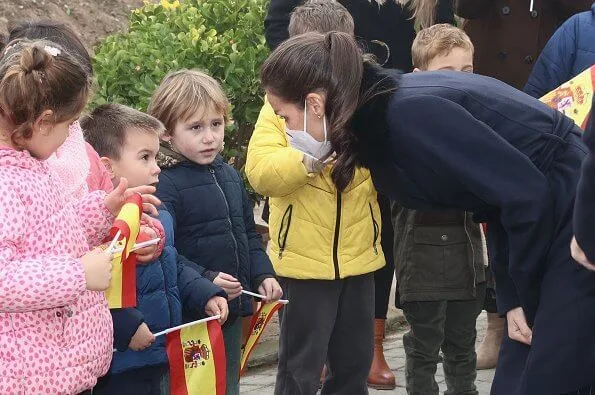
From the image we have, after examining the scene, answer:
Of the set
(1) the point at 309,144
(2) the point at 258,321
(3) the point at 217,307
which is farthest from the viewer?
(2) the point at 258,321

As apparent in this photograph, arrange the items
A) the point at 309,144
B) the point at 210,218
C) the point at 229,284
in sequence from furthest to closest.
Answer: the point at 210,218, the point at 229,284, the point at 309,144

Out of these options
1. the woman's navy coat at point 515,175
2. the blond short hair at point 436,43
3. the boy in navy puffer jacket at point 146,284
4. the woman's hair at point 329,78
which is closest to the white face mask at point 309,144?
the woman's hair at point 329,78

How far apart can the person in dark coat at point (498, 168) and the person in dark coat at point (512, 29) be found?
268 centimetres

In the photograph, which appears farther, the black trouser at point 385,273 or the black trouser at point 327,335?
the black trouser at point 385,273

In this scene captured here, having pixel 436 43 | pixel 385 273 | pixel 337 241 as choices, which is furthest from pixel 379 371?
pixel 436 43

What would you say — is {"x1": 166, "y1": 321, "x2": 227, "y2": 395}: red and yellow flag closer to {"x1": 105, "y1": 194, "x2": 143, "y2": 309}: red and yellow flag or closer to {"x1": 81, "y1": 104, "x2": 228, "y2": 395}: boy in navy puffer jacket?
{"x1": 81, "y1": 104, "x2": 228, "y2": 395}: boy in navy puffer jacket

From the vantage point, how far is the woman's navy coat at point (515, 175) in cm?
359

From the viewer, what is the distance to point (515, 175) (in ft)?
11.9

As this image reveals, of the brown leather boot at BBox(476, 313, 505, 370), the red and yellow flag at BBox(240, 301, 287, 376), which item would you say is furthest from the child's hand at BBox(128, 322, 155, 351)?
the brown leather boot at BBox(476, 313, 505, 370)

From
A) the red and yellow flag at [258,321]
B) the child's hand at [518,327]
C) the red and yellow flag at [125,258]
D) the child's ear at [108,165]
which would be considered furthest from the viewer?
the red and yellow flag at [258,321]

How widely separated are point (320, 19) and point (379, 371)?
1858 mm

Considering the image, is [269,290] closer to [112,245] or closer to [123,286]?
[123,286]

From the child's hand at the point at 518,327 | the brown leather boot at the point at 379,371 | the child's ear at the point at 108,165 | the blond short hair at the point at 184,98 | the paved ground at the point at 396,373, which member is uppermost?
the blond short hair at the point at 184,98

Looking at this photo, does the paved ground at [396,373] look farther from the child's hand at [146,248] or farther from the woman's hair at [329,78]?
the woman's hair at [329,78]
